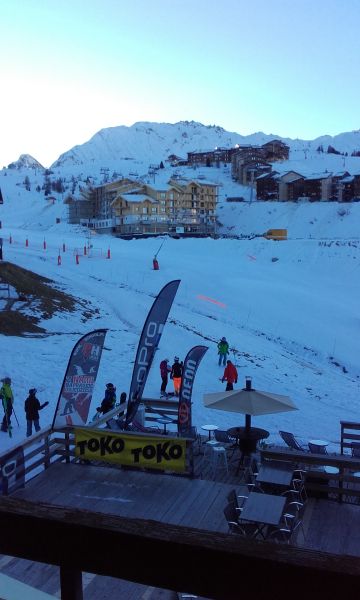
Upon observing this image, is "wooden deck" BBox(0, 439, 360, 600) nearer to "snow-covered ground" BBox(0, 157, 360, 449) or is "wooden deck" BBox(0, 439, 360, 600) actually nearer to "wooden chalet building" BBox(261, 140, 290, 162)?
"snow-covered ground" BBox(0, 157, 360, 449)

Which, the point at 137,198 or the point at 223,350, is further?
the point at 137,198

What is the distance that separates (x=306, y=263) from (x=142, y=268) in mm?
20794

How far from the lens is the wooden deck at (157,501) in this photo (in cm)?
758

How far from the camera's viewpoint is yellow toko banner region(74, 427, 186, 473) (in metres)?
9.61

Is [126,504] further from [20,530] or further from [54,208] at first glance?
[54,208]

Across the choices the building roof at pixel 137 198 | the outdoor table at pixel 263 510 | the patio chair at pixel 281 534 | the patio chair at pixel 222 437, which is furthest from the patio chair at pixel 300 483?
the building roof at pixel 137 198

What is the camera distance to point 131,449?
9.89m

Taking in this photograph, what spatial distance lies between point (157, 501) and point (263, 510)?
6.56 feet

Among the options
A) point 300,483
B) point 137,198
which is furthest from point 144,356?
point 137,198

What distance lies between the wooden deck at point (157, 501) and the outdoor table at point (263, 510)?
54cm

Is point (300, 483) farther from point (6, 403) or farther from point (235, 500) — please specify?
point (6, 403)

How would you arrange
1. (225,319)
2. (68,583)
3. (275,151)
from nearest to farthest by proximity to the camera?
(68,583), (225,319), (275,151)

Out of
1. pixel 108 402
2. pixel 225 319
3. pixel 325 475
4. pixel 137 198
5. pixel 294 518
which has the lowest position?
pixel 225 319

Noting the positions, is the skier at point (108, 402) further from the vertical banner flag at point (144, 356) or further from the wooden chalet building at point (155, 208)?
the wooden chalet building at point (155, 208)
